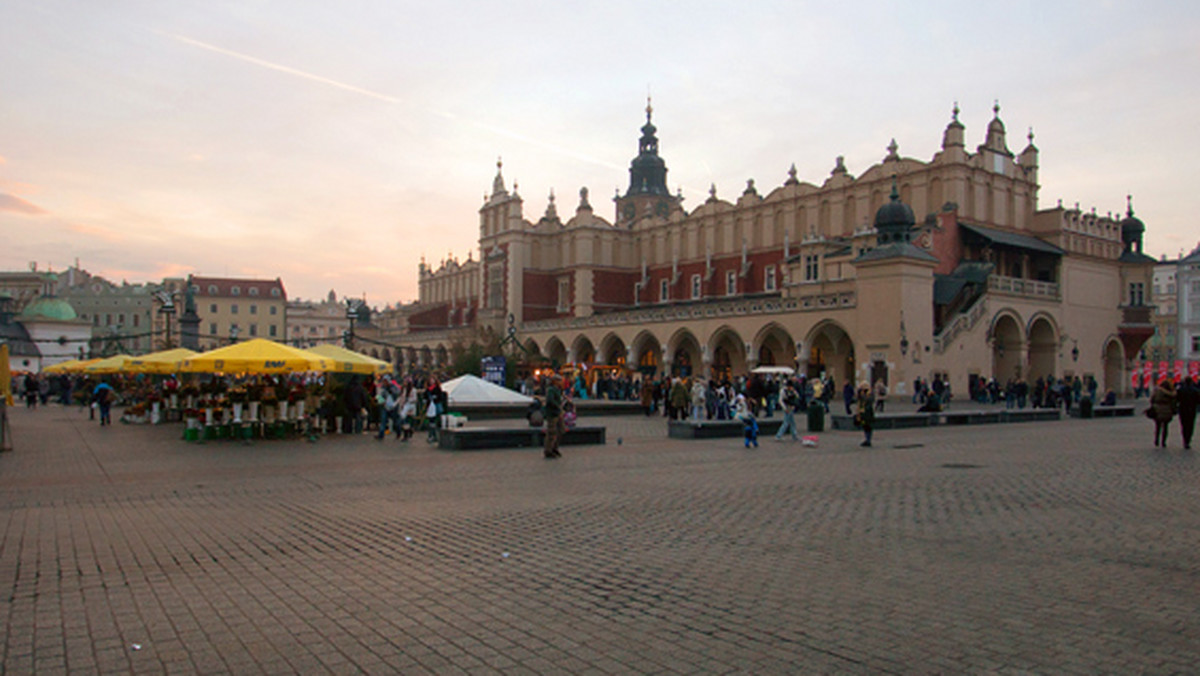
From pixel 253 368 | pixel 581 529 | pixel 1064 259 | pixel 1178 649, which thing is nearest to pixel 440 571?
pixel 581 529

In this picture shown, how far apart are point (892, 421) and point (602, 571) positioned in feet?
64.6

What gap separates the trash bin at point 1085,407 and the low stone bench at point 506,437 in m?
19.7

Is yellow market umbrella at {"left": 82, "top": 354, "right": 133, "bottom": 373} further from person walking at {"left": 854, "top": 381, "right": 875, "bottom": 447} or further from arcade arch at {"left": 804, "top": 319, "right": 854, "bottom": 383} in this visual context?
arcade arch at {"left": 804, "top": 319, "right": 854, "bottom": 383}

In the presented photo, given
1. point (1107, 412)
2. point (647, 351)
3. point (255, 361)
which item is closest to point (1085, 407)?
point (1107, 412)

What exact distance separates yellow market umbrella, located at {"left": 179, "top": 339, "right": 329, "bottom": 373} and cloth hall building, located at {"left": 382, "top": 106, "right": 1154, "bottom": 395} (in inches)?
1051

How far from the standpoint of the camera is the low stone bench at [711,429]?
21.7m

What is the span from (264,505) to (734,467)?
7.66 meters

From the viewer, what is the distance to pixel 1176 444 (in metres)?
19.2

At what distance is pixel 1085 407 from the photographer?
31.2 metres

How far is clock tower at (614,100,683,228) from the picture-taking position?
87312 millimetres

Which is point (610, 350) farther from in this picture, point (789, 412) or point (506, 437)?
point (506, 437)

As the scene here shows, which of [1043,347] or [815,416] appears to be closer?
[815,416]

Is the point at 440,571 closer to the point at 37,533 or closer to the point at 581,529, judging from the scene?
the point at 581,529

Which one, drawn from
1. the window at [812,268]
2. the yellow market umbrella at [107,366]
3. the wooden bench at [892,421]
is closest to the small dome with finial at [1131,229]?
the window at [812,268]
